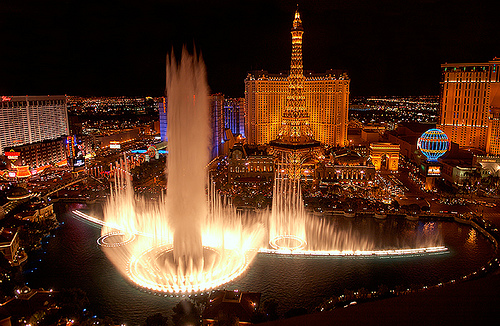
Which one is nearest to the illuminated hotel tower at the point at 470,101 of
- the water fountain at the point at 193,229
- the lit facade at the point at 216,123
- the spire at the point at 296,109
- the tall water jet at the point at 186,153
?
the spire at the point at 296,109

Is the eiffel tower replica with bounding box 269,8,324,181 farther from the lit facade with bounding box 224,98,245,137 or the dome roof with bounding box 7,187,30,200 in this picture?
the dome roof with bounding box 7,187,30,200

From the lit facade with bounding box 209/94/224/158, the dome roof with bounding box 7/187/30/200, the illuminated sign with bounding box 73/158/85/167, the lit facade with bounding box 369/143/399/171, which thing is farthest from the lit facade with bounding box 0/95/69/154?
the lit facade with bounding box 369/143/399/171

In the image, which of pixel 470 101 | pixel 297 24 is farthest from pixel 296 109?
pixel 470 101

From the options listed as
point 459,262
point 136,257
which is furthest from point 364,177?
point 136,257

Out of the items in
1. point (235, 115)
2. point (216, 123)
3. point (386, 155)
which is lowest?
point (386, 155)

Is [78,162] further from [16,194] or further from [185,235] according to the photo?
[185,235]

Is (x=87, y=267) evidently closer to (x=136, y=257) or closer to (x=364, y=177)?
(x=136, y=257)
